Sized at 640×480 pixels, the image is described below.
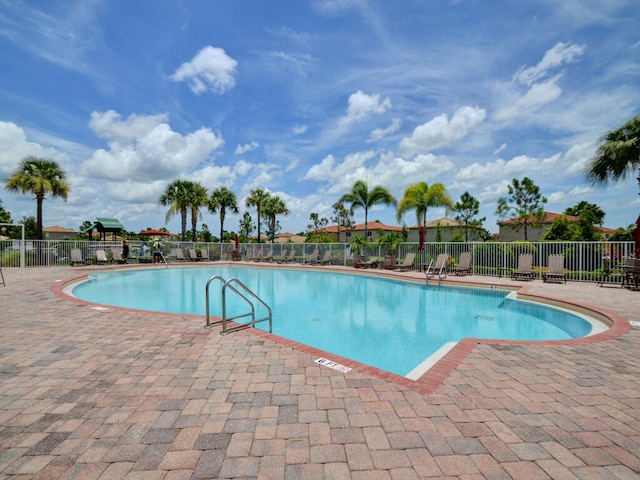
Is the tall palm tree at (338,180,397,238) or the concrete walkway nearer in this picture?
the concrete walkway

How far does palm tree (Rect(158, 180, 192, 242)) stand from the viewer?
91.5 ft

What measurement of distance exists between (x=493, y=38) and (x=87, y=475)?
1210 cm

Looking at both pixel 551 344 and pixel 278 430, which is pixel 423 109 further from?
pixel 278 430

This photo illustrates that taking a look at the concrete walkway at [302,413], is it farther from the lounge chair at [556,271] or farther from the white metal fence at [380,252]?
the white metal fence at [380,252]

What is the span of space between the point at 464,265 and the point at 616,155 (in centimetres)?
644

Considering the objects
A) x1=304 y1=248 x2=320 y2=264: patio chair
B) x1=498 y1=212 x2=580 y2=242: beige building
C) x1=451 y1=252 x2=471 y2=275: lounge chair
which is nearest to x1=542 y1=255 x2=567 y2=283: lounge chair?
x1=451 y1=252 x2=471 y2=275: lounge chair

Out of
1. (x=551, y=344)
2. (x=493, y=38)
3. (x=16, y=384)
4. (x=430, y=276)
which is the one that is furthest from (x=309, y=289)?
(x=493, y=38)

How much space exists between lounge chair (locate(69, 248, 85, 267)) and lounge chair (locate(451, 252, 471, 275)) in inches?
775

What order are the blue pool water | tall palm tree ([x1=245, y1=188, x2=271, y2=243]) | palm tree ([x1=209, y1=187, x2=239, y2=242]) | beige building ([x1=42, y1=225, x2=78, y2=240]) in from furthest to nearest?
beige building ([x1=42, y1=225, x2=78, y2=240])
tall palm tree ([x1=245, y1=188, x2=271, y2=243])
palm tree ([x1=209, y1=187, x2=239, y2=242])
the blue pool water

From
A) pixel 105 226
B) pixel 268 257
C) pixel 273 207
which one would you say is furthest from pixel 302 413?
pixel 273 207

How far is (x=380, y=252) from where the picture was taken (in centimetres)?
1739

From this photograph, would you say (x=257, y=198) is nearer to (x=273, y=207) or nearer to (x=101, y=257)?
(x=273, y=207)

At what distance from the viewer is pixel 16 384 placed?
2.85m

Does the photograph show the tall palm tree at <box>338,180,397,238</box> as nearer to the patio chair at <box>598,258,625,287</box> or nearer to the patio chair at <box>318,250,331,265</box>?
the patio chair at <box>318,250,331,265</box>
